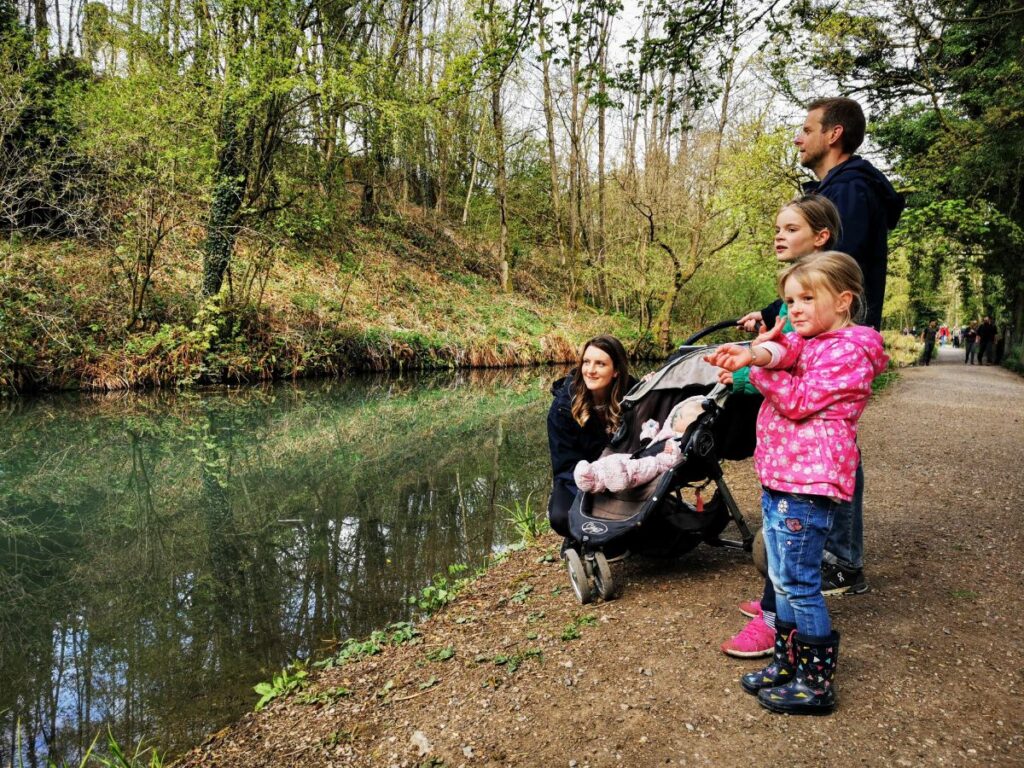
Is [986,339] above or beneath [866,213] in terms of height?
beneath

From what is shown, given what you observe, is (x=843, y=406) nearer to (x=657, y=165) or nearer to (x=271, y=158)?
(x=271, y=158)

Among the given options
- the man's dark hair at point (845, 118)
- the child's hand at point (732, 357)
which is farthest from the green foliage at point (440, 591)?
the man's dark hair at point (845, 118)

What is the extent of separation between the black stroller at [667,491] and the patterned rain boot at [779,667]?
882 millimetres

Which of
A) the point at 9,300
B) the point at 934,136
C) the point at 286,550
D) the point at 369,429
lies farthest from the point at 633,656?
the point at 934,136

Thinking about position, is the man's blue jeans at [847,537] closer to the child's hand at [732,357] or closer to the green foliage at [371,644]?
the child's hand at [732,357]

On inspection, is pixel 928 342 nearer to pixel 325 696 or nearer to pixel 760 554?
pixel 760 554

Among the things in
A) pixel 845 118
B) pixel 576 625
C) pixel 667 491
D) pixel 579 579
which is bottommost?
pixel 576 625

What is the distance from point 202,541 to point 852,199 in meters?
5.08

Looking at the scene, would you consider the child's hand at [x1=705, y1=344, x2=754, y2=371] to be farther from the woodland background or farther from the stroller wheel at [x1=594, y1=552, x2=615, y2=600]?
the woodland background

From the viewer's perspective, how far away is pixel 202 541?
5.05 m

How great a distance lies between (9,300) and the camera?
34.2 feet

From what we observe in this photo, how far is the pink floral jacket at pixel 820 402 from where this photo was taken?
205cm

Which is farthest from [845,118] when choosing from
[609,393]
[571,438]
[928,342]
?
[928,342]

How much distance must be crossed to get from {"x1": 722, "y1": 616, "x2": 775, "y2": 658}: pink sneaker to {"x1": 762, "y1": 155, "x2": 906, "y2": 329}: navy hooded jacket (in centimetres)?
132
